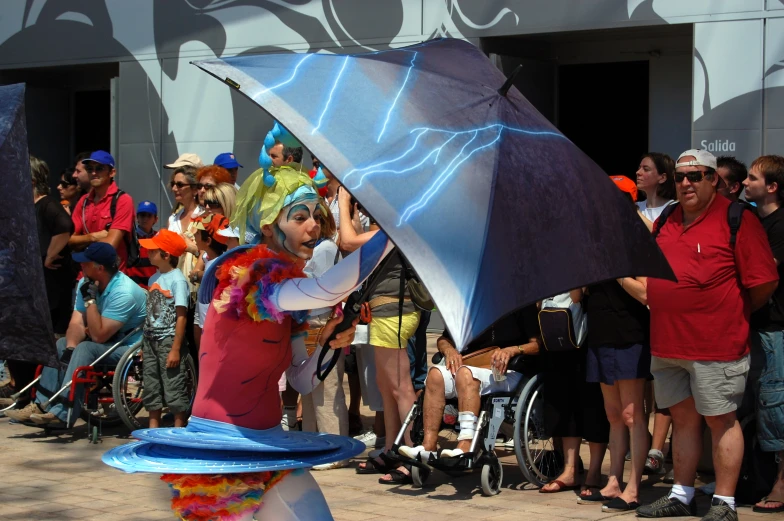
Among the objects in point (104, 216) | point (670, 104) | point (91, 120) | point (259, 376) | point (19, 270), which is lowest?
point (259, 376)

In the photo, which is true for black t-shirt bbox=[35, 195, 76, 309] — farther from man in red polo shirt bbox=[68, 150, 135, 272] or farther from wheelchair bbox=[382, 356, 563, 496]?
wheelchair bbox=[382, 356, 563, 496]

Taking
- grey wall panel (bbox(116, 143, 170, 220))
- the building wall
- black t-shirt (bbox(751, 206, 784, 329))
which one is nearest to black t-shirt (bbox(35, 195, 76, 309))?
the building wall

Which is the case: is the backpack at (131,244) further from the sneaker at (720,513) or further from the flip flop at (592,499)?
the sneaker at (720,513)

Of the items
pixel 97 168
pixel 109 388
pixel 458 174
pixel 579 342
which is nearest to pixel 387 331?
pixel 579 342

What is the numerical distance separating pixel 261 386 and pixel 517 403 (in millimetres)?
3098

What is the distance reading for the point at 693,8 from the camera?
436 inches

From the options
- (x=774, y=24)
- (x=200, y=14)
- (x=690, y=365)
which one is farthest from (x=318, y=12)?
(x=690, y=365)

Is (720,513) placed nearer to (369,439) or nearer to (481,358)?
(481,358)

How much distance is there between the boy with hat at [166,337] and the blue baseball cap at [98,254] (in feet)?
1.54

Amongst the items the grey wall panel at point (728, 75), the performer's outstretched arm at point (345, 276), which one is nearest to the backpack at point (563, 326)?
the performer's outstretched arm at point (345, 276)

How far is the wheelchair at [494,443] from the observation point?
685cm

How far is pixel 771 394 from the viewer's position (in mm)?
6246

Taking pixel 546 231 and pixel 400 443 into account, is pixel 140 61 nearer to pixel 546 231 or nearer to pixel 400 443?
pixel 400 443

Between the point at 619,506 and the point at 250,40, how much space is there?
29.1ft
